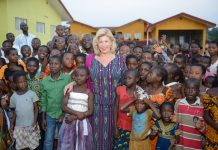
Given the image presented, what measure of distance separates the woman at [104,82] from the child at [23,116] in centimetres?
70

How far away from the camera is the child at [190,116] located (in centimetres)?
343

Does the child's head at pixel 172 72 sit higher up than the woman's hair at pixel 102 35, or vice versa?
the woman's hair at pixel 102 35

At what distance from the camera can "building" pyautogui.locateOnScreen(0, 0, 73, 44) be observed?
12320 millimetres

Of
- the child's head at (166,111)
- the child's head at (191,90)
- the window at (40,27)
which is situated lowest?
the child's head at (166,111)

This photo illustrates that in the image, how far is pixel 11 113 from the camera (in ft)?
14.7

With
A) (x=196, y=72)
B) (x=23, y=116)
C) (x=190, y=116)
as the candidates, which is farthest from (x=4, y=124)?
(x=196, y=72)

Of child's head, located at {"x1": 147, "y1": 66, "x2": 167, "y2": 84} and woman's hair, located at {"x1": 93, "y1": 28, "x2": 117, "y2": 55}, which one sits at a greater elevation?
woman's hair, located at {"x1": 93, "y1": 28, "x2": 117, "y2": 55}

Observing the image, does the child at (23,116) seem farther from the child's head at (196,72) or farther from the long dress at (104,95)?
the child's head at (196,72)

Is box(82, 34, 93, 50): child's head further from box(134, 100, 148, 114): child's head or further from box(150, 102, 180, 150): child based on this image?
box(150, 102, 180, 150): child

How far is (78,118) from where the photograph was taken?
12.3ft

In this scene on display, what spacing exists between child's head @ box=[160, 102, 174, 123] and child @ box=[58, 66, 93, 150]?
94 cm

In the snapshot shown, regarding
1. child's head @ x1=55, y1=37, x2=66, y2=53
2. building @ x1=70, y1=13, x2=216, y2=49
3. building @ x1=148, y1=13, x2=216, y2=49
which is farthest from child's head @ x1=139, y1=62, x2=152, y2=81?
building @ x1=148, y1=13, x2=216, y2=49

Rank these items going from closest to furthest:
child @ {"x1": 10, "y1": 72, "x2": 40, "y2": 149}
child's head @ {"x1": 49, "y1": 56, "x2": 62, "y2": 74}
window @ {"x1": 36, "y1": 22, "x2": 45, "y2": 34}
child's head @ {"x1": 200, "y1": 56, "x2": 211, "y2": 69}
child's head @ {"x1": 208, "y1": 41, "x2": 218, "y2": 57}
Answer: child @ {"x1": 10, "y1": 72, "x2": 40, "y2": 149} < child's head @ {"x1": 49, "y1": 56, "x2": 62, "y2": 74} < child's head @ {"x1": 200, "y1": 56, "x2": 211, "y2": 69} < child's head @ {"x1": 208, "y1": 41, "x2": 218, "y2": 57} < window @ {"x1": 36, "y1": 22, "x2": 45, "y2": 34}

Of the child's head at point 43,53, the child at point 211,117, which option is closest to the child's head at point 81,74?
the child at point 211,117
